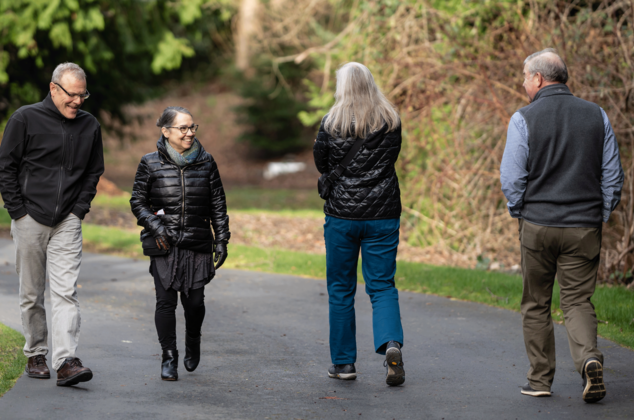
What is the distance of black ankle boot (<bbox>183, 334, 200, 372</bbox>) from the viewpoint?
514cm

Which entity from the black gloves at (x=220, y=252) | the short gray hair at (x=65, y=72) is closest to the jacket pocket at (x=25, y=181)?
the short gray hair at (x=65, y=72)

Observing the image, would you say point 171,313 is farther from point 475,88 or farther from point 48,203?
point 475,88

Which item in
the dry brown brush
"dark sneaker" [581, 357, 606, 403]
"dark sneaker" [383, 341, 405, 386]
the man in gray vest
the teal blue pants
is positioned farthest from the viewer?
the dry brown brush

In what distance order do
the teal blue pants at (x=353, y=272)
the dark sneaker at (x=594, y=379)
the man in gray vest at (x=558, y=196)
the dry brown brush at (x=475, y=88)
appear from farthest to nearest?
the dry brown brush at (x=475, y=88)
the teal blue pants at (x=353, y=272)
the man in gray vest at (x=558, y=196)
the dark sneaker at (x=594, y=379)

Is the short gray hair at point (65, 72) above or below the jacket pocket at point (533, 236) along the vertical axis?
above

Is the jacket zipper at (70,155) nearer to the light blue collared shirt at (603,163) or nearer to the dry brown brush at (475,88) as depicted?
the light blue collared shirt at (603,163)

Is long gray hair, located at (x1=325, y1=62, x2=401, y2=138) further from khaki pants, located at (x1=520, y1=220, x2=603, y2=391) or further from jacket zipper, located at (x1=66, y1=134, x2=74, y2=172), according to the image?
jacket zipper, located at (x1=66, y1=134, x2=74, y2=172)

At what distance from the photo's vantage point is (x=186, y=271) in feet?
16.5

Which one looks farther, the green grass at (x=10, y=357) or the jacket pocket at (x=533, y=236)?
the green grass at (x=10, y=357)

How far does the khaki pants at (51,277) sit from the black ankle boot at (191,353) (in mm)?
749

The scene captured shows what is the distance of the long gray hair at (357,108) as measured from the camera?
4.88 meters

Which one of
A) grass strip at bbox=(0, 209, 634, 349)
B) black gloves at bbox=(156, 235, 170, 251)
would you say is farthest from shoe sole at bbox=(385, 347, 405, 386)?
grass strip at bbox=(0, 209, 634, 349)

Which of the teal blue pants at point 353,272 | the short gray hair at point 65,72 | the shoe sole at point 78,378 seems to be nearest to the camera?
the shoe sole at point 78,378

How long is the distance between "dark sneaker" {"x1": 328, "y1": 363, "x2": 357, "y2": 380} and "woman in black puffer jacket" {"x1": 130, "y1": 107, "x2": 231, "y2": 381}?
99 cm
